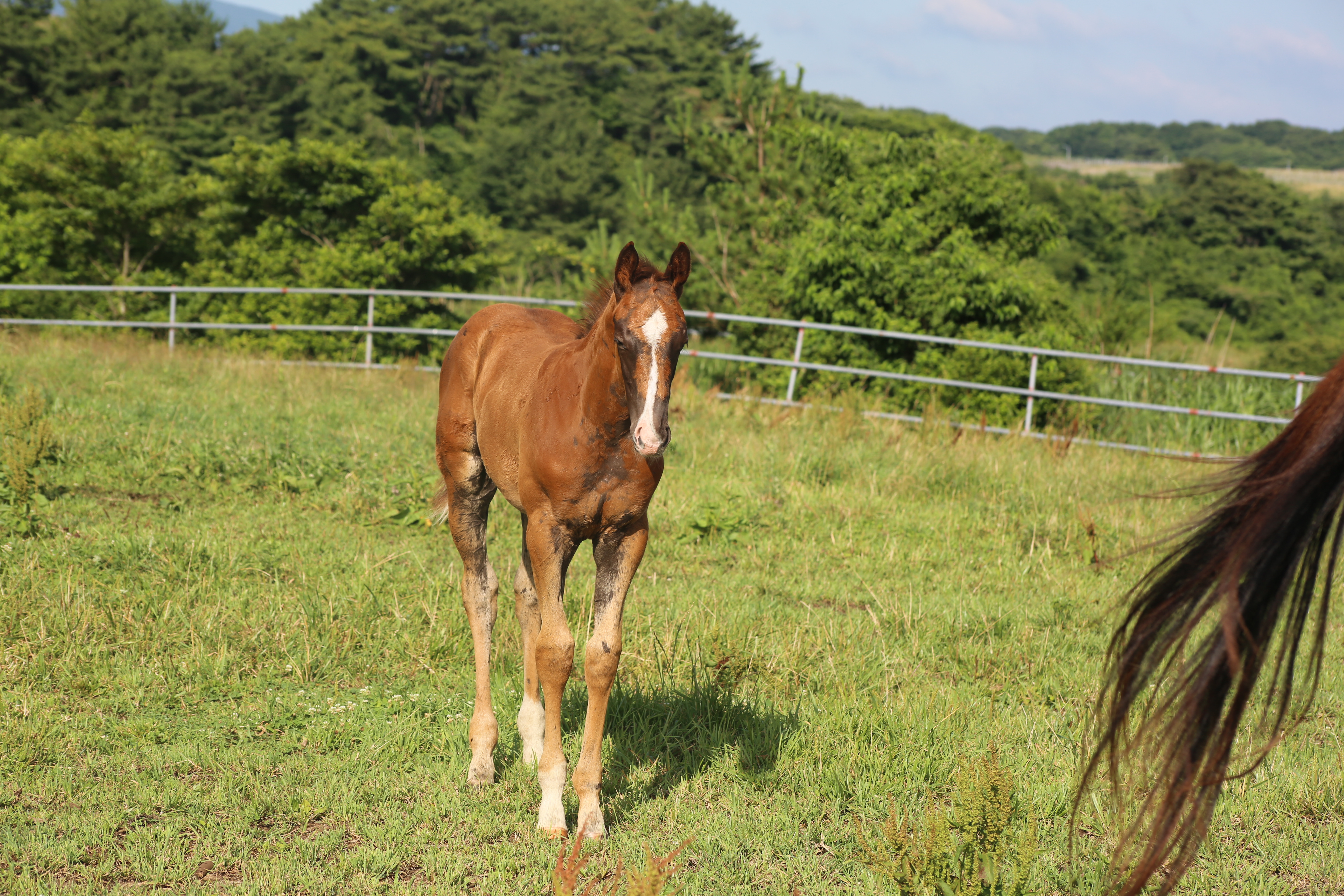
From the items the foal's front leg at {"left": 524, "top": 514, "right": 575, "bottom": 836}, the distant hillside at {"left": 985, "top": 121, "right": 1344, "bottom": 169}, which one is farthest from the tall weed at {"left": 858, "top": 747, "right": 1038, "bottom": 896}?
the distant hillside at {"left": 985, "top": 121, "right": 1344, "bottom": 169}

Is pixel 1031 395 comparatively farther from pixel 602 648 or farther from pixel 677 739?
pixel 602 648

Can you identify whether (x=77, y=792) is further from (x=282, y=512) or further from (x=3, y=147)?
(x=3, y=147)

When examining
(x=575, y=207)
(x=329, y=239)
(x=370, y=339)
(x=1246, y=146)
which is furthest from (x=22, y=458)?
(x=1246, y=146)

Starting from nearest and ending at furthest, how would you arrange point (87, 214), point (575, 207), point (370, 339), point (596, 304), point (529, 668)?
point (596, 304) → point (529, 668) → point (370, 339) → point (87, 214) → point (575, 207)

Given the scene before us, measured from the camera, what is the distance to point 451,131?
205 feet

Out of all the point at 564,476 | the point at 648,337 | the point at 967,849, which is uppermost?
the point at 648,337

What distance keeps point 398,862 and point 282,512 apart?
4036 mm

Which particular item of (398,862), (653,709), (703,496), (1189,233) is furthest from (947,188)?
(1189,233)

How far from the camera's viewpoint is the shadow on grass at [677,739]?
153 inches

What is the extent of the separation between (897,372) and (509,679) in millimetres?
10126

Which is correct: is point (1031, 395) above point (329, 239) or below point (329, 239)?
below

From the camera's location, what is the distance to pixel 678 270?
10.4 ft

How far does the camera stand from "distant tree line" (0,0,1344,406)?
46.9 ft

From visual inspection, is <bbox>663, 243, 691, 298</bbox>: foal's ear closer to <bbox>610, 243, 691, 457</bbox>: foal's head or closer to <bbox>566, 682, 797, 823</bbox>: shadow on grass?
<bbox>610, 243, 691, 457</bbox>: foal's head
